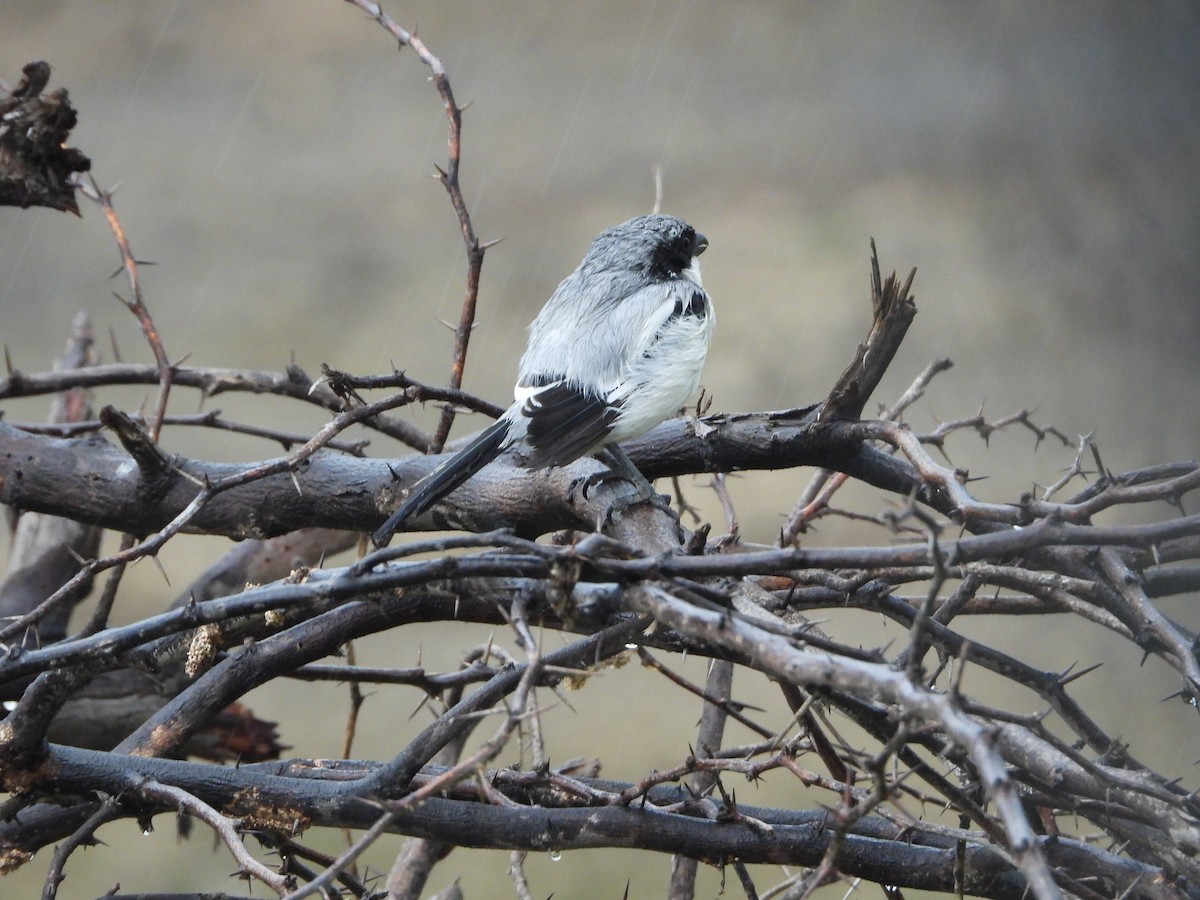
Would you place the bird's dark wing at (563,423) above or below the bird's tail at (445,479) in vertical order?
above

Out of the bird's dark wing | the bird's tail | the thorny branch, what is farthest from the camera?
the thorny branch

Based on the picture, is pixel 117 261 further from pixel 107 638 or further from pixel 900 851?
pixel 900 851

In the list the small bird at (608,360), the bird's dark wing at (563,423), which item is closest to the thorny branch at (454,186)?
the small bird at (608,360)

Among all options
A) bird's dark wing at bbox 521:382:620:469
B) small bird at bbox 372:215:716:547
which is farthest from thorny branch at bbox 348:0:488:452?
bird's dark wing at bbox 521:382:620:469

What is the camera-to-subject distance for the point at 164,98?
3.24m

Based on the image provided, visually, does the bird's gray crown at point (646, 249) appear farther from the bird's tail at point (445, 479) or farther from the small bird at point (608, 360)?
the bird's tail at point (445, 479)

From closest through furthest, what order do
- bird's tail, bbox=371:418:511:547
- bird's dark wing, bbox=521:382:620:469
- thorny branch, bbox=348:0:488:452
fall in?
bird's tail, bbox=371:418:511:547 → bird's dark wing, bbox=521:382:620:469 → thorny branch, bbox=348:0:488:452

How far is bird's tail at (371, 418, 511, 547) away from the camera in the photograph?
110 centimetres

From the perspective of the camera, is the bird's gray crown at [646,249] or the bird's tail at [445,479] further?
the bird's gray crown at [646,249]

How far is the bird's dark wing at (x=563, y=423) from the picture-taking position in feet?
4.02

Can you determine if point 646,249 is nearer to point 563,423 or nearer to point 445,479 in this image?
point 563,423

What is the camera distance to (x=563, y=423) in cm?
128

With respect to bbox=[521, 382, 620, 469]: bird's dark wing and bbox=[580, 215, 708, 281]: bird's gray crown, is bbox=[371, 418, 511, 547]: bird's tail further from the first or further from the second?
bbox=[580, 215, 708, 281]: bird's gray crown

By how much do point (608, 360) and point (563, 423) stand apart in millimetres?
198
